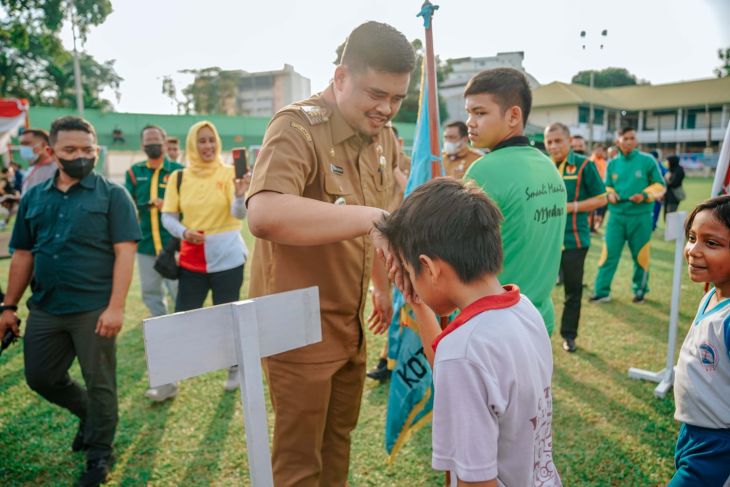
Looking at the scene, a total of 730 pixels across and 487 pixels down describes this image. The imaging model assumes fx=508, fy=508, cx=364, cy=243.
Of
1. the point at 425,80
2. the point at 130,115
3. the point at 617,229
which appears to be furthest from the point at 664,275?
the point at 130,115

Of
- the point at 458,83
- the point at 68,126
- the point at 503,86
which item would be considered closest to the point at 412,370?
the point at 503,86

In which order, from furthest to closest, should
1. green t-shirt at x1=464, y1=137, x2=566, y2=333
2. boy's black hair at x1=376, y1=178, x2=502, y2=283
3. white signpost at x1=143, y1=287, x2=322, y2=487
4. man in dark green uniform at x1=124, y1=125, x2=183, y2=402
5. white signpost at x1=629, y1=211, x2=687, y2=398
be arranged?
1. man in dark green uniform at x1=124, y1=125, x2=183, y2=402
2. white signpost at x1=629, y1=211, x2=687, y2=398
3. green t-shirt at x1=464, y1=137, x2=566, y2=333
4. boy's black hair at x1=376, y1=178, x2=502, y2=283
5. white signpost at x1=143, y1=287, x2=322, y2=487

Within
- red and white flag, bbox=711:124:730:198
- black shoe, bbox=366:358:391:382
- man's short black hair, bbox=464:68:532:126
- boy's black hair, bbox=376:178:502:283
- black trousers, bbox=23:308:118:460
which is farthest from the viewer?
black shoe, bbox=366:358:391:382

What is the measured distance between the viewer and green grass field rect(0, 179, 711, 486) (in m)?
3.14

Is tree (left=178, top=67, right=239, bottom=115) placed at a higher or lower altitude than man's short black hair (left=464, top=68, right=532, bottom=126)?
higher

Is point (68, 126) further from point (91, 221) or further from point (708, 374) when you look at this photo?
point (708, 374)

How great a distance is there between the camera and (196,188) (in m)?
4.38

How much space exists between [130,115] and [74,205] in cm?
3164

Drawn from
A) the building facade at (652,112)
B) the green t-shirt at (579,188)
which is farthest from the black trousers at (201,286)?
the building facade at (652,112)

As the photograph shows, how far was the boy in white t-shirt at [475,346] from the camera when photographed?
123 cm

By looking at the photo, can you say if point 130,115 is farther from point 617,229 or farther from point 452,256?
point 452,256

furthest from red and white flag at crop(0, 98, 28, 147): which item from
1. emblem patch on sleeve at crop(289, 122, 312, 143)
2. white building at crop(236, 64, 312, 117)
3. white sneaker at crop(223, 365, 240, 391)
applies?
white building at crop(236, 64, 312, 117)

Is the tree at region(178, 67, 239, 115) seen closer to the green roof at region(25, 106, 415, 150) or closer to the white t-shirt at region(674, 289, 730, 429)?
the green roof at region(25, 106, 415, 150)

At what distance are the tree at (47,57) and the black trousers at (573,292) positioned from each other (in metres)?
8.20
